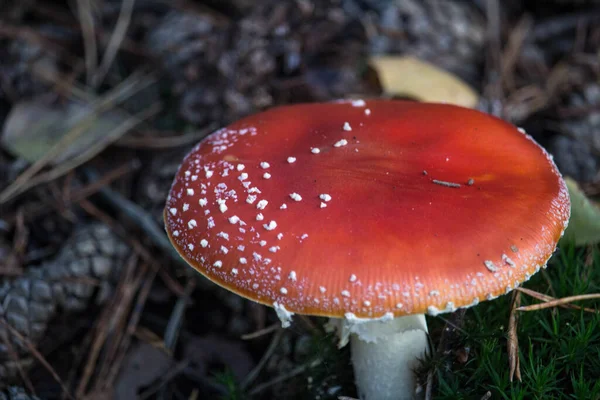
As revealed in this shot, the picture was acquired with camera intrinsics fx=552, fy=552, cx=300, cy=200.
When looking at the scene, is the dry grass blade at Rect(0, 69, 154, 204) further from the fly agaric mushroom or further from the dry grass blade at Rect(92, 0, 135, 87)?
the fly agaric mushroom

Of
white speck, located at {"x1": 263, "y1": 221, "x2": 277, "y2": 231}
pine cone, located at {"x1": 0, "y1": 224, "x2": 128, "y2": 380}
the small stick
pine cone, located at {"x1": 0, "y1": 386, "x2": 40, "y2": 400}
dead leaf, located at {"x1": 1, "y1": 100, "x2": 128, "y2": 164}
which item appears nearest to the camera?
white speck, located at {"x1": 263, "y1": 221, "x2": 277, "y2": 231}

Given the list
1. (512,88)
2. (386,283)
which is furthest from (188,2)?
(386,283)

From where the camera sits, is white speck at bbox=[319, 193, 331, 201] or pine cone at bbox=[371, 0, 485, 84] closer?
white speck at bbox=[319, 193, 331, 201]

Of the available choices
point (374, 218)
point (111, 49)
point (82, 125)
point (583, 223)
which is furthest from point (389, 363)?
point (111, 49)

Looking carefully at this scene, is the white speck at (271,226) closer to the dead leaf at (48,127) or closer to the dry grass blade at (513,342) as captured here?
the dry grass blade at (513,342)

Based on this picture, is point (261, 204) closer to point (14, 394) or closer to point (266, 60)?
point (14, 394)

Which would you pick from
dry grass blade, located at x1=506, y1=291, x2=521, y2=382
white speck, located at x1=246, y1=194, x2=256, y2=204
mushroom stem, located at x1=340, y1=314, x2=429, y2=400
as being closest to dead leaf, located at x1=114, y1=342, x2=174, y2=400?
mushroom stem, located at x1=340, y1=314, x2=429, y2=400

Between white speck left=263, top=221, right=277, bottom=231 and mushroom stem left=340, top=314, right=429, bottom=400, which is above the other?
white speck left=263, top=221, right=277, bottom=231
